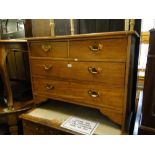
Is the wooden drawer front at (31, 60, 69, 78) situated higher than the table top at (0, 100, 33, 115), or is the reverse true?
the wooden drawer front at (31, 60, 69, 78)

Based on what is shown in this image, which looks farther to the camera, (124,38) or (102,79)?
(102,79)

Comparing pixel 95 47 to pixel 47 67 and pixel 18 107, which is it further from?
pixel 18 107

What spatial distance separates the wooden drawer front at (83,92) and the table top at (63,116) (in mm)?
150

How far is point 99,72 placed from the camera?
0.90 metres

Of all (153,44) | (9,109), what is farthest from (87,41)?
(9,109)

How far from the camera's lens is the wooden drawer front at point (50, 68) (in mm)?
1031

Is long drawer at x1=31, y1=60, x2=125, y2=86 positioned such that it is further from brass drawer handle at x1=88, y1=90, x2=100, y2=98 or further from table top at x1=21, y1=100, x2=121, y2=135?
table top at x1=21, y1=100, x2=121, y2=135

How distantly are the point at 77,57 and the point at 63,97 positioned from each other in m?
0.33

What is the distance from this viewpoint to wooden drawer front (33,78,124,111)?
887mm

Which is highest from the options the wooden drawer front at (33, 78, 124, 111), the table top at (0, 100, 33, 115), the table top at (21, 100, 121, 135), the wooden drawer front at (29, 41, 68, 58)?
the wooden drawer front at (29, 41, 68, 58)

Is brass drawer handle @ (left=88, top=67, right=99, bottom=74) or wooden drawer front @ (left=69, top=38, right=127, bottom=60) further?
brass drawer handle @ (left=88, top=67, right=99, bottom=74)

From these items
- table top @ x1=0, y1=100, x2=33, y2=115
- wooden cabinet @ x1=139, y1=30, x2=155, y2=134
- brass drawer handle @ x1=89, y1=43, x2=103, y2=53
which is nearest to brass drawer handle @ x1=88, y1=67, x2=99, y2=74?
brass drawer handle @ x1=89, y1=43, x2=103, y2=53
